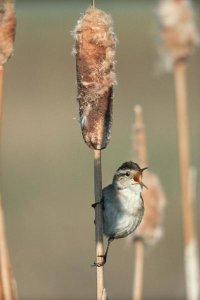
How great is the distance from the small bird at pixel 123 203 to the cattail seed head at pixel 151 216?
1.8 inches

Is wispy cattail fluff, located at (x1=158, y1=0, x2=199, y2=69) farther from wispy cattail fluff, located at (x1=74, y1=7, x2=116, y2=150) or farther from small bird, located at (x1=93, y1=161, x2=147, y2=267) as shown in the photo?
wispy cattail fluff, located at (x1=74, y1=7, x2=116, y2=150)

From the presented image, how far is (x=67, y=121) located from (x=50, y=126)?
283 mm

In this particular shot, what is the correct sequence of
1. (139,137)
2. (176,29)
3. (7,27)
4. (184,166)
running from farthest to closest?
(176,29) < (139,137) < (184,166) < (7,27)

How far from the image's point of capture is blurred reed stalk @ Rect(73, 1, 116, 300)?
9.32ft

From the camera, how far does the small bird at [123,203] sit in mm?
3723

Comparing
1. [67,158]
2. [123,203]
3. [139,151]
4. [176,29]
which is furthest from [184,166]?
[67,158]

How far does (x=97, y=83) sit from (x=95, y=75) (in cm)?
3

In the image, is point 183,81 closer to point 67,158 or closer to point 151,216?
point 151,216

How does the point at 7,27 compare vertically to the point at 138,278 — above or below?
above

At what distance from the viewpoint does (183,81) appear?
3348 millimetres

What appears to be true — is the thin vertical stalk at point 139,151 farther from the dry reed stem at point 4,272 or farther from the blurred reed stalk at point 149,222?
the dry reed stem at point 4,272

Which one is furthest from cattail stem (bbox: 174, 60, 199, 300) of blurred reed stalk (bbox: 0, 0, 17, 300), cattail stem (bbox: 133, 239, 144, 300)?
blurred reed stalk (bbox: 0, 0, 17, 300)

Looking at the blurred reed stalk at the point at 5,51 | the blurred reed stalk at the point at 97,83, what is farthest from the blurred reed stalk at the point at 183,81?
the blurred reed stalk at the point at 5,51

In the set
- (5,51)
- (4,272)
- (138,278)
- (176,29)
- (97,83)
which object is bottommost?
(138,278)
